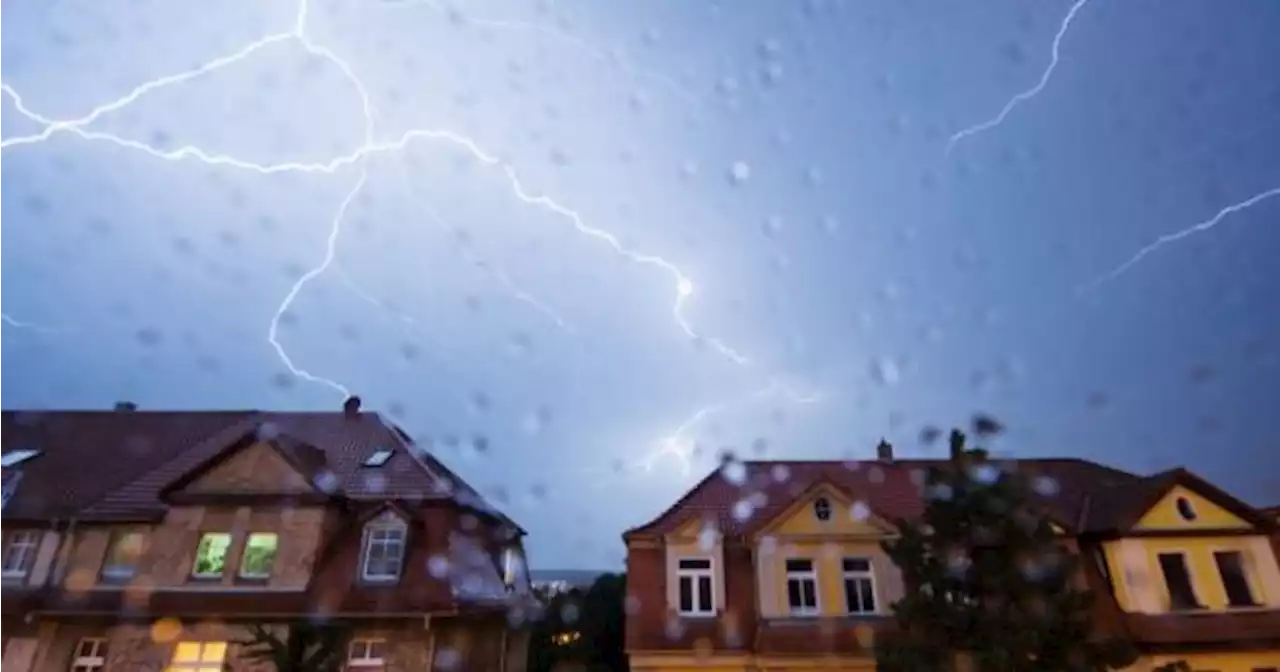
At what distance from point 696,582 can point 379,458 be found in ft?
31.7

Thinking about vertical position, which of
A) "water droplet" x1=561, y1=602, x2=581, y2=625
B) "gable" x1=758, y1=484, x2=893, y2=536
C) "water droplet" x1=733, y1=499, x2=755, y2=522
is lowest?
"water droplet" x1=561, y1=602, x2=581, y2=625

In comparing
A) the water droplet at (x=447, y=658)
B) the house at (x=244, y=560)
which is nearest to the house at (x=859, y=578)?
the water droplet at (x=447, y=658)

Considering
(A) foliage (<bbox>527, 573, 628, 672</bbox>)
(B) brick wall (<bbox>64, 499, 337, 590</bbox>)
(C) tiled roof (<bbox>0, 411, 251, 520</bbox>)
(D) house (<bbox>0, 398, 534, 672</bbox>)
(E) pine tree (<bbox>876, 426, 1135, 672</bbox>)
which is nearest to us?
(E) pine tree (<bbox>876, 426, 1135, 672</bbox>)

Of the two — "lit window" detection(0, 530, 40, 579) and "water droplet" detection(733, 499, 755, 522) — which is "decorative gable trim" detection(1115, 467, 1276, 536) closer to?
"water droplet" detection(733, 499, 755, 522)

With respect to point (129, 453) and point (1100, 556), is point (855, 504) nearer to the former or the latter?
point (1100, 556)

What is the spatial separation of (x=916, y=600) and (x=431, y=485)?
12.3 metres

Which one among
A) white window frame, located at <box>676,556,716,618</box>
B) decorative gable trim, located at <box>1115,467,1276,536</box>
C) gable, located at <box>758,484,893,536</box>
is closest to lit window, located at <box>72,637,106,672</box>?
white window frame, located at <box>676,556,716,618</box>

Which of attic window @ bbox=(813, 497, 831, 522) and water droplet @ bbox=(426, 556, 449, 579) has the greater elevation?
attic window @ bbox=(813, 497, 831, 522)

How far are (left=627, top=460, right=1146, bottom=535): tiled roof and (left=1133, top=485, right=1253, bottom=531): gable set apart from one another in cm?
73

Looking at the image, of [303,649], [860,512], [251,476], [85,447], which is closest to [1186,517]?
[860,512]

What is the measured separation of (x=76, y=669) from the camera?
16844 millimetres

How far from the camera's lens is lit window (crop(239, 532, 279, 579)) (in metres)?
17.6

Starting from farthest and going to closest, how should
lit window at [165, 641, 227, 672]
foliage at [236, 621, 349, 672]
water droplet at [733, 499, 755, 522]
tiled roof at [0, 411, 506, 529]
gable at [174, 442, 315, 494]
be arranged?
tiled roof at [0, 411, 506, 529] → water droplet at [733, 499, 755, 522] → gable at [174, 442, 315, 494] → lit window at [165, 641, 227, 672] → foliage at [236, 621, 349, 672]

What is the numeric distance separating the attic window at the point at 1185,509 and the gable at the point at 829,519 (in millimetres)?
7197
